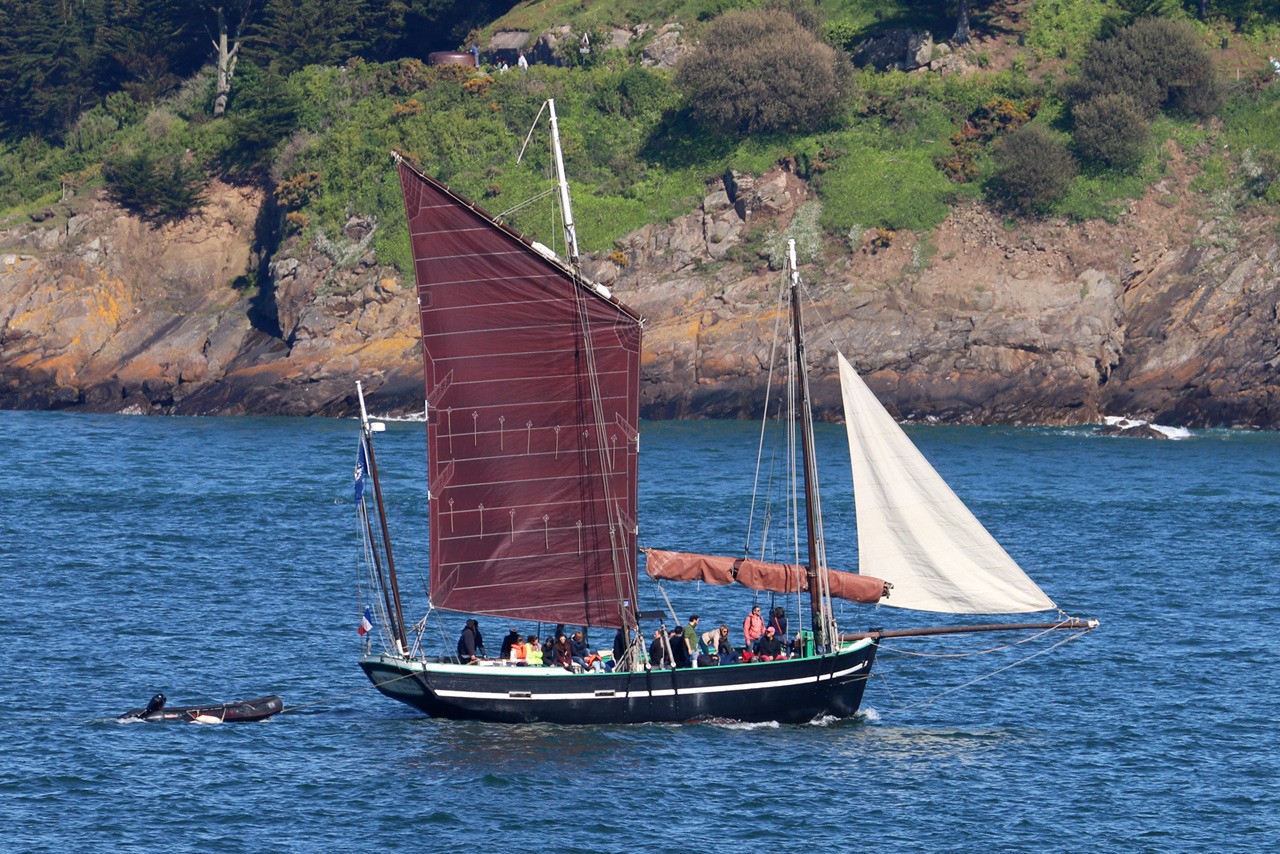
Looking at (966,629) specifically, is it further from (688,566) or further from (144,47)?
(144,47)

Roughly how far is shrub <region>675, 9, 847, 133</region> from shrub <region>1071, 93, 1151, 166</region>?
50.7 feet

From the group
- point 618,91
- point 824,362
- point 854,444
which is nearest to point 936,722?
point 854,444

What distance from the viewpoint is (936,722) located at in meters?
45.9

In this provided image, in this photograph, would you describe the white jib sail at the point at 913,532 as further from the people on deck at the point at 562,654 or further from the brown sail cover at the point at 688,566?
the people on deck at the point at 562,654

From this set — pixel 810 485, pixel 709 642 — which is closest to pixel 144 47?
pixel 709 642

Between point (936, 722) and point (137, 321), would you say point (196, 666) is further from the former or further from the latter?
point (137, 321)

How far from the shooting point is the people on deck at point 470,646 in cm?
4438

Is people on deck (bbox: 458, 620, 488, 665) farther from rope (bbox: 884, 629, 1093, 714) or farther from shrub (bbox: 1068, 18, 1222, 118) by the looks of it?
shrub (bbox: 1068, 18, 1222, 118)

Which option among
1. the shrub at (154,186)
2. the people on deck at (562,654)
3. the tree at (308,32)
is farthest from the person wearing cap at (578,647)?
the tree at (308,32)

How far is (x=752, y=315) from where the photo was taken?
345 ft

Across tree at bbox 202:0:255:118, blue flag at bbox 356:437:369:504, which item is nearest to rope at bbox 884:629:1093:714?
blue flag at bbox 356:437:369:504

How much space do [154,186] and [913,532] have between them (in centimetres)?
9027

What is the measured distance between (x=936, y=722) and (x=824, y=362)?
59.4m

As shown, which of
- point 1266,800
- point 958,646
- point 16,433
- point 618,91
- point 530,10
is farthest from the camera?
point 530,10
